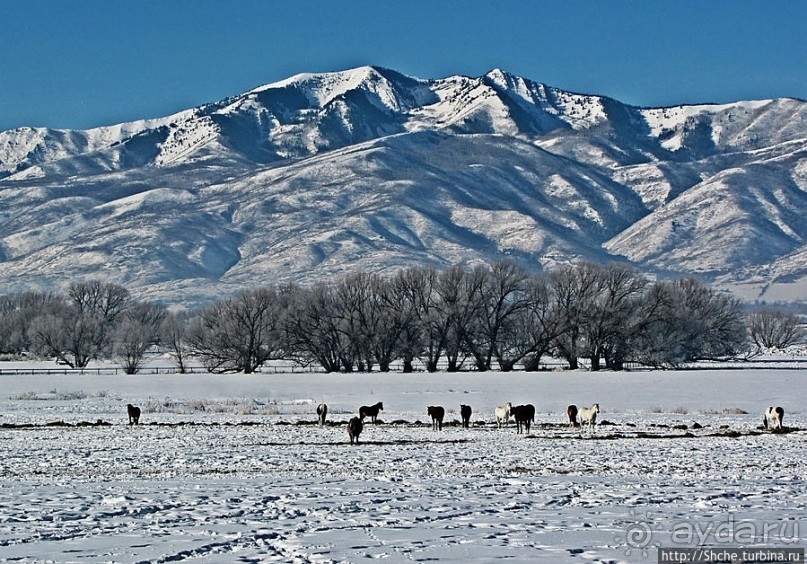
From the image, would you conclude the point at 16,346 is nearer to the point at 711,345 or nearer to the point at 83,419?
the point at 711,345

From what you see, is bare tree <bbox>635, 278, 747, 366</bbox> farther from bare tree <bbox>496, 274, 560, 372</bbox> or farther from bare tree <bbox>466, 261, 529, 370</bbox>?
bare tree <bbox>466, 261, 529, 370</bbox>

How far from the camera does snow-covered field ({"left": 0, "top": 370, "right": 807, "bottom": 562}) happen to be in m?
14.8

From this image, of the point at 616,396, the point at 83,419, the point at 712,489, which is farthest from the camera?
the point at 616,396

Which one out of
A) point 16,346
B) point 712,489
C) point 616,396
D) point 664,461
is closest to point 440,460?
point 664,461

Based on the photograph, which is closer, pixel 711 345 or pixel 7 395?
pixel 7 395

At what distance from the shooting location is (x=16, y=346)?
451ft

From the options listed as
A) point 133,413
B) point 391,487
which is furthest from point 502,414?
point 391,487

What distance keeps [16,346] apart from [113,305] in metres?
16.4

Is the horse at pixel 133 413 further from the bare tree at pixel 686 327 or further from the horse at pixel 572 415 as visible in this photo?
the bare tree at pixel 686 327

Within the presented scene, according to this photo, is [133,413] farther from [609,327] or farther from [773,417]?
[609,327]

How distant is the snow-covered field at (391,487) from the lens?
48.4 feet

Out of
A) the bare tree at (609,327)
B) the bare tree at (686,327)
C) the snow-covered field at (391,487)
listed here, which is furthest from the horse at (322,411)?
the bare tree at (686,327)

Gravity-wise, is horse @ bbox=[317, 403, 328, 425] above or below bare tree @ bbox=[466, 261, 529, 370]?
below

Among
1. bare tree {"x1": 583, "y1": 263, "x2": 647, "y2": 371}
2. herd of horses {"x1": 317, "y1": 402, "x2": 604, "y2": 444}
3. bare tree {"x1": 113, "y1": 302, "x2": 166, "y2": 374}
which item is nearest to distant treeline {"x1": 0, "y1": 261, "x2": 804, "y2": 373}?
bare tree {"x1": 583, "y1": 263, "x2": 647, "y2": 371}
